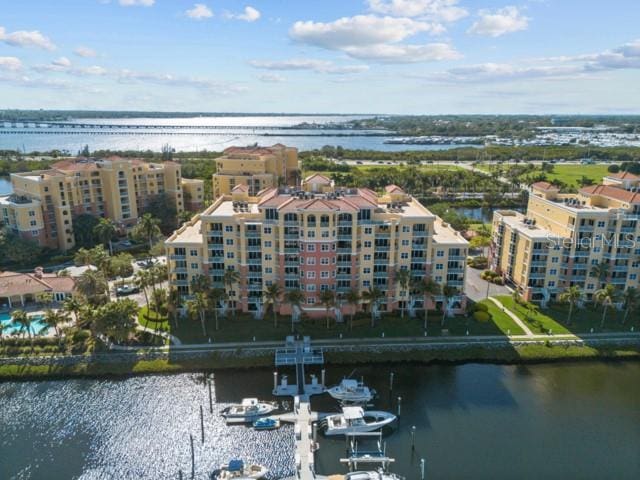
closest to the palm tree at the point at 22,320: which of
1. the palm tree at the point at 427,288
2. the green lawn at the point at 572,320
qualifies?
the palm tree at the point at 427,288

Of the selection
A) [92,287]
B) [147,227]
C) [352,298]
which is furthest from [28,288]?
[352,298]

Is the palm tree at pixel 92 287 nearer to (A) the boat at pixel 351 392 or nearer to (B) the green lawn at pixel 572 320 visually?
(A) the boat at pixel 351 392

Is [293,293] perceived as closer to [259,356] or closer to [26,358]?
[259,356]

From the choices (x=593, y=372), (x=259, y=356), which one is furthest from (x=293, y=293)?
(x=593, y=372)

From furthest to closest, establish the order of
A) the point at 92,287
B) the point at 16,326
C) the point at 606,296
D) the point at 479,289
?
the point at 479,289 < the point at 92,287 < the point at 606,296 < the point at 16,326

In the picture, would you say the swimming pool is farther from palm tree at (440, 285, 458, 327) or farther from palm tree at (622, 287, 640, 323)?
palm tree at (622, 287, 640, 323)

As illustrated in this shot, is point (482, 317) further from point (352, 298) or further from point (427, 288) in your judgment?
point (352, 298)
